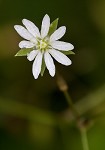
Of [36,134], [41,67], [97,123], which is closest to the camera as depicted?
[41,67]

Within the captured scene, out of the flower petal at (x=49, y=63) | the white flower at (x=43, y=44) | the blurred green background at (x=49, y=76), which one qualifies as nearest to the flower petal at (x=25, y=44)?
the white flower at (x=43, y=44)

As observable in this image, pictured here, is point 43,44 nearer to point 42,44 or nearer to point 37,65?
point 42,44

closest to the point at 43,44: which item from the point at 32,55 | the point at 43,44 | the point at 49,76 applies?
the point at 43,44

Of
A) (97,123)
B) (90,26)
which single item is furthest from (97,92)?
(90,26)

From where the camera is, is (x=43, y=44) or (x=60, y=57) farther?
(x=43, y=44)

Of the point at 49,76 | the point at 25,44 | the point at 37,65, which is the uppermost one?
the point at 49,76

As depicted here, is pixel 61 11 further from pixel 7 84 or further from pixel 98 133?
pixel 98 133
